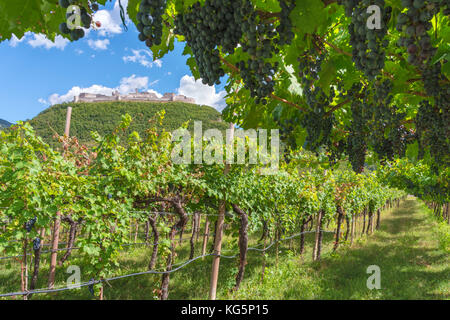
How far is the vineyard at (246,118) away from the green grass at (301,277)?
336 millimetres

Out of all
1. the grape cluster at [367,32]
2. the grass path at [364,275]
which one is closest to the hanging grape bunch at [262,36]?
the grape cluster at [367,32]

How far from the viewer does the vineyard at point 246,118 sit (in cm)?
117

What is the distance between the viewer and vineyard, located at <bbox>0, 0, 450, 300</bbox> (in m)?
1.17

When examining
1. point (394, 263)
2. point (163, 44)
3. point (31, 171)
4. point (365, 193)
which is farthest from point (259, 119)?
point (365, 193)

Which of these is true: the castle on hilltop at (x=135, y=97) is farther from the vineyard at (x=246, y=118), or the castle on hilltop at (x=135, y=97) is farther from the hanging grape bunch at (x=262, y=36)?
the hanging grape bunch at (x=262, y=36)

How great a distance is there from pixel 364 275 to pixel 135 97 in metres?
82.8

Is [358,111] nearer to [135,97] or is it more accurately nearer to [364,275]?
[364,275]

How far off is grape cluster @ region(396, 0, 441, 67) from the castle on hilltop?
84644 mm

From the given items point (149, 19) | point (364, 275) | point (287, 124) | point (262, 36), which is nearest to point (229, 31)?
point (262, 36)

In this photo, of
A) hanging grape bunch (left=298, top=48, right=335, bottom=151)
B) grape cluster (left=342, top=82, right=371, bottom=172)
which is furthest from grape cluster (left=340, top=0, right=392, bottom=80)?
grape cluster (left=342, top=82, right=371, bottom=172)

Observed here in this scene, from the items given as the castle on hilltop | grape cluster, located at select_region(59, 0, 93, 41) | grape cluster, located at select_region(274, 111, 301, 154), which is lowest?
grape cluster, located at select_region(59, 0, 93, 41)

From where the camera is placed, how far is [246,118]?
2.85 metres

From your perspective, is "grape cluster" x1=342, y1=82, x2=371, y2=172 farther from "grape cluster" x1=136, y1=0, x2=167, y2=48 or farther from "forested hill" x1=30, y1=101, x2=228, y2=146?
"forested hill" x1=30, y1=101, x2=228, y2=146

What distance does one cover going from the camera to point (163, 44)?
198cm
